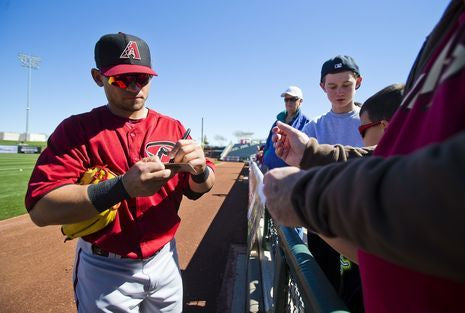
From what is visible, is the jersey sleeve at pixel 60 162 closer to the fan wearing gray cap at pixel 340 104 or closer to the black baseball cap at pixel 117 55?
the black baseball cap at pixel 117 55

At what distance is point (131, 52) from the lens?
2.05 meters

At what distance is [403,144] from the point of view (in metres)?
0.67

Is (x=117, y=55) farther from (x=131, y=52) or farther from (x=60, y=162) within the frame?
(x=60, y=162)

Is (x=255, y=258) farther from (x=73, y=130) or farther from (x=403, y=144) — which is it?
(x=403, y=144)

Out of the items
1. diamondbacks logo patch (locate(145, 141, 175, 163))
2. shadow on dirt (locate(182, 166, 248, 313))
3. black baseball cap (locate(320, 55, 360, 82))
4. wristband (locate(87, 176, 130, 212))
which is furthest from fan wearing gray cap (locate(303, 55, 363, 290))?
shadow on dirt (locate(182, 166, 248, 313))

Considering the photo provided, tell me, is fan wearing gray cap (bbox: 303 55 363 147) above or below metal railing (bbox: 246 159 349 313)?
above

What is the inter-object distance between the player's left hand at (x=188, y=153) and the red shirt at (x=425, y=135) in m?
1.29

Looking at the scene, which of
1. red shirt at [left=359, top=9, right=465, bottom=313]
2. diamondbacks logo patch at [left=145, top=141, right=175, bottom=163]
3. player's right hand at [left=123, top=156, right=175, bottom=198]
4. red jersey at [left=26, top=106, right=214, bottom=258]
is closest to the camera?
red shirt at [left=359, top=9, right=465, bottom=313]

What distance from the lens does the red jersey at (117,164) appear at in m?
1.80

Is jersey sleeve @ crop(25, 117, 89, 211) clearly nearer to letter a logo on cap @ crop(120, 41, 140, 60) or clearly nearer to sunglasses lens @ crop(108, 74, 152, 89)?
sunglasses lens @ crop(108, 74, 152, 89)

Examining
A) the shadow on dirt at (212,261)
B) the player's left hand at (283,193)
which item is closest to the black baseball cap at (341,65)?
the player's left hand at (283,193)

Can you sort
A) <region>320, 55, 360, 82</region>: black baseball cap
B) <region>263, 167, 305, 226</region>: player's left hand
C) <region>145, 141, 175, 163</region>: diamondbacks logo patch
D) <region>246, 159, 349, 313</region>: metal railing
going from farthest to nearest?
<region>320, 55, 360, 82</region>: black baseball cap, <region>145, 141, 175, 163</region>: diamondbacks logo patch, <region>246, 159, 349, 313</region>: metal railing, <region>263, 167, 305, 226</region>: player's left hand

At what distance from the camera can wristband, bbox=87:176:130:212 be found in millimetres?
1674

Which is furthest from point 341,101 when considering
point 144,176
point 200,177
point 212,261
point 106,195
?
point 212,261
